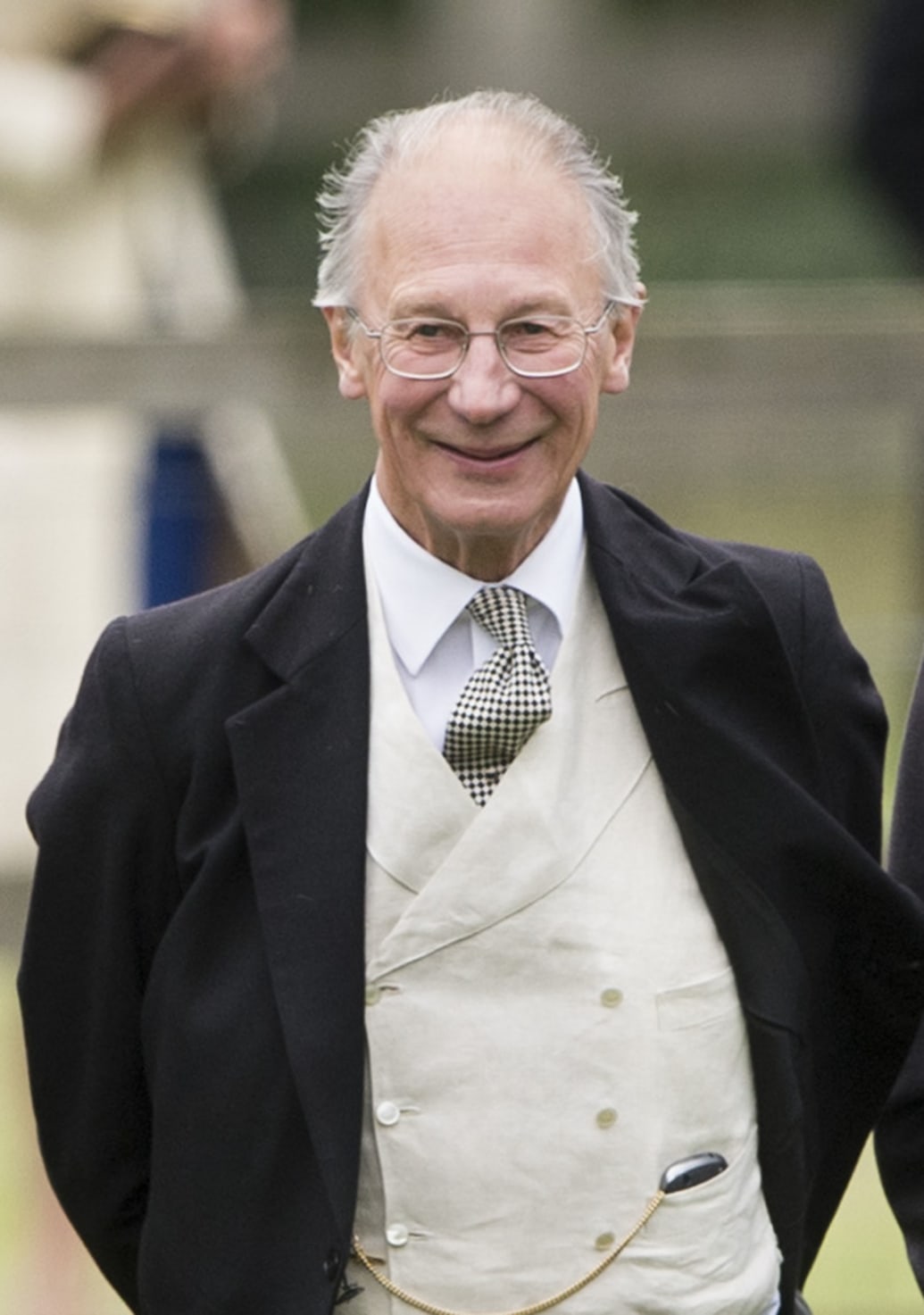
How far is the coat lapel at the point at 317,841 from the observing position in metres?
2.77

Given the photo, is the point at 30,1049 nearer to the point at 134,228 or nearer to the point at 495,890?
the point at 495,890

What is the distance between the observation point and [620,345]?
2914 mm

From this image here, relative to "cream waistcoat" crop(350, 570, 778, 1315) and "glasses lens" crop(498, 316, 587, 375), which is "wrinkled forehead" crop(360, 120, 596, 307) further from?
"cream waistcoat" crop(350, 570, 778, 1315)

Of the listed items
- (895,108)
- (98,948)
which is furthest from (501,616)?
(895,108)

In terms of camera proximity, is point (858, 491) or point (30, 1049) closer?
point (30, 1049)

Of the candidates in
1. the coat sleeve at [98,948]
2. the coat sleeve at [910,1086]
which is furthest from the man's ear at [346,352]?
the coat sleeve at [910,1086]

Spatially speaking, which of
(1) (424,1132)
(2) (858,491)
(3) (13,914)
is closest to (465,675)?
(1) (424,1132)

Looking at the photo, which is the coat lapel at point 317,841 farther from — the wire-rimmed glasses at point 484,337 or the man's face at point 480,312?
the wire-rimmed glasses at point 484,337

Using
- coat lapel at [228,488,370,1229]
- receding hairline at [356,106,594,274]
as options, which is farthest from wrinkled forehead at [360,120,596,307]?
coat lapel at [228,488,370,1229]

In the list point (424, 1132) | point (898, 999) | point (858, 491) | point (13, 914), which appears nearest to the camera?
point (424, 1132)

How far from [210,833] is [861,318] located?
2.44 m

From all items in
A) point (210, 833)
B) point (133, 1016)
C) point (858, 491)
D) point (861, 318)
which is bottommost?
point (858, 491)

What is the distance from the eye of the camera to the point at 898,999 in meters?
3.05

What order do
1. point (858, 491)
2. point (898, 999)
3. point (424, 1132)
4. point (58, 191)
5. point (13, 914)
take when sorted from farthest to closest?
point (858, 491), point (58, 191), point (13, 914), point (898, 999), point (424, 1132)
